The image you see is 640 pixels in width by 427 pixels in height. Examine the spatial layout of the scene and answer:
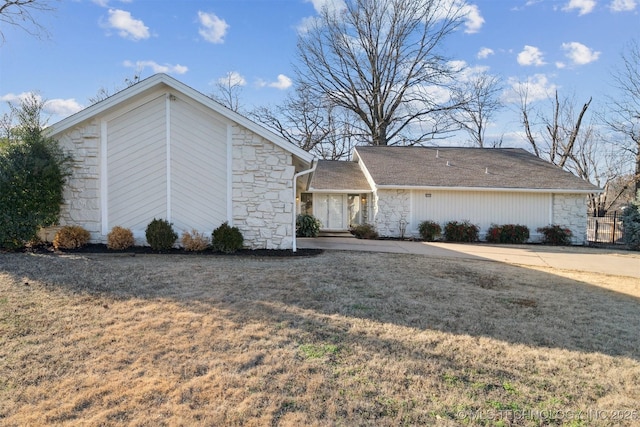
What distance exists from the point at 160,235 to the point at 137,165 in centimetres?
208

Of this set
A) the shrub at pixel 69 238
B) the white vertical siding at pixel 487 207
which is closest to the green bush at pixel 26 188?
the shrub at pixel 69 238

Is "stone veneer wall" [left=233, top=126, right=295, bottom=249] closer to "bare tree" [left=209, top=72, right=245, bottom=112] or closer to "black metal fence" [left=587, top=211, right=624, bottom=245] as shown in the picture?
"black metal fence" [left=587, top=211, right=624, bottom=245]

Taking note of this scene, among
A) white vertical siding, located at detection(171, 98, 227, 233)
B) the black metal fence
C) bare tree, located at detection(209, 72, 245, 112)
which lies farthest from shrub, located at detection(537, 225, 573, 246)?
bare tree, located at detection(209, 72, 245, 112)

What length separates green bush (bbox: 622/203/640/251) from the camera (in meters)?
14.0

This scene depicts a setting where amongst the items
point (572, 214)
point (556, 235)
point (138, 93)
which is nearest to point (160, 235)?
point (138, 93)

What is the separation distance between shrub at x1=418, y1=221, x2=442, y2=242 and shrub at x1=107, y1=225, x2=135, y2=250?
1113cm

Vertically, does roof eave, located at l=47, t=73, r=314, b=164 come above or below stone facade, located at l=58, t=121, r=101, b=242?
above

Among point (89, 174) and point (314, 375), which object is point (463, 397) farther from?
point (89, 174)

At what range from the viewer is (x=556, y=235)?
15.4 m

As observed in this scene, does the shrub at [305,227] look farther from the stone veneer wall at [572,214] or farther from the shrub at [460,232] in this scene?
the stone veneer wall at [572,214]

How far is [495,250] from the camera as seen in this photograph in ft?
40.7

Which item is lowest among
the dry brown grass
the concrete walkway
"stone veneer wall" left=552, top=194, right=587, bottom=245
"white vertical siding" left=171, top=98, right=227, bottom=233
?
the dry brown grass

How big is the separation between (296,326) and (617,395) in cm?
317

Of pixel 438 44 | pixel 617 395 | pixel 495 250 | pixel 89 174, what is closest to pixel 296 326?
pixel 617 395
